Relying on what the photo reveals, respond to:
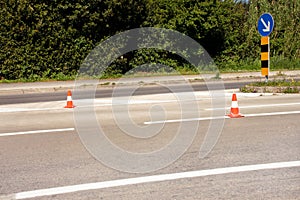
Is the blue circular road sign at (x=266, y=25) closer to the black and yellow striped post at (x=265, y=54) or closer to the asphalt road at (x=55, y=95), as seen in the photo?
the black and yellow striped post at (x=265, y=54)

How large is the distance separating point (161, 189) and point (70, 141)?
2860 mm

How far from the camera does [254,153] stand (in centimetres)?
590

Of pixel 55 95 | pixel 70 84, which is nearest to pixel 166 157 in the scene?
pixel 55 95

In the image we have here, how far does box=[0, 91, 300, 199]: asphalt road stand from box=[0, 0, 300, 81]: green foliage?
12193 millimetres

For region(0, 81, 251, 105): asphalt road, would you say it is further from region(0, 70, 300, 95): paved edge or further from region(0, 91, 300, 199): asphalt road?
region(0, 91, 300, 199): asphalt road

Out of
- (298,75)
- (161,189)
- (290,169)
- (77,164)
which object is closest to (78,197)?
(161,189)

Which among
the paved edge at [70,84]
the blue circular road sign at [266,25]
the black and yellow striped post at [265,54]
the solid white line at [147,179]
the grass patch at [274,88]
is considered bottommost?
the solid white line at [147,179]

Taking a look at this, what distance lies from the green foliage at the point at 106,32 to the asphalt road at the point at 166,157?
40.0 ft

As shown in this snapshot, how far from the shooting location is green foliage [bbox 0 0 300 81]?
70.1 ft

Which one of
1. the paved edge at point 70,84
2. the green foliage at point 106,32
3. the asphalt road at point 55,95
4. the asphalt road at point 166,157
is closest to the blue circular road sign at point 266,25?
the asphalt road at point 55,95

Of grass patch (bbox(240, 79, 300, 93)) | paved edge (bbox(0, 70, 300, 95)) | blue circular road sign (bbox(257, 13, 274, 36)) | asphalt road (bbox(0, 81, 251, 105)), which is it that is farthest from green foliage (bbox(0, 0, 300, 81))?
grass patch (bbox(240, 79, 300, 93))

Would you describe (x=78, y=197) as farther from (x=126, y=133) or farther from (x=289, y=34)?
(x=289, y=34)

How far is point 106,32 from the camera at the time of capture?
23.1 meters

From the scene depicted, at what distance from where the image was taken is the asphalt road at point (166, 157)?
14.7 ft
